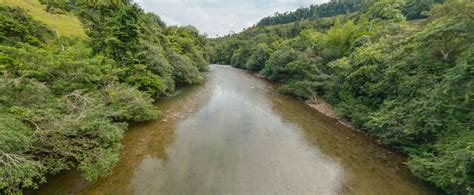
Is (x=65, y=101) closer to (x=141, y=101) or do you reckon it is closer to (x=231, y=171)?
(x=141, y=101)

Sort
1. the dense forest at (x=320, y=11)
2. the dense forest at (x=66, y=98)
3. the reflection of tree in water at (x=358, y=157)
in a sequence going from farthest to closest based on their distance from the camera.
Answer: the dense forest at (x=320, y=11), the reflection of tree in water at (x=358, y=157), the dense forest at (x=66, y=98)

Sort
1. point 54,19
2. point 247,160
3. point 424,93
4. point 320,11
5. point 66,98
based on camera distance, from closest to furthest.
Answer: point 66,98 → point 424,93 → point 247,160 → point 54,19 → point 320,11

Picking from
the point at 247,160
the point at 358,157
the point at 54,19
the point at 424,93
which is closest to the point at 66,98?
the point at 247,160

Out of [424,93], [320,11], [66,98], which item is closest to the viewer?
[66,98]

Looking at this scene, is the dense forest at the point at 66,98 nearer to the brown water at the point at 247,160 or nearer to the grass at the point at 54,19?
the brown water at the point at 247,160

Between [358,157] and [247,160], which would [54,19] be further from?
[358,157]

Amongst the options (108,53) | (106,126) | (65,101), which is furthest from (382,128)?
(108,53)

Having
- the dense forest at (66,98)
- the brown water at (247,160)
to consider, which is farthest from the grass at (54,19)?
the brown water at (247,160)
